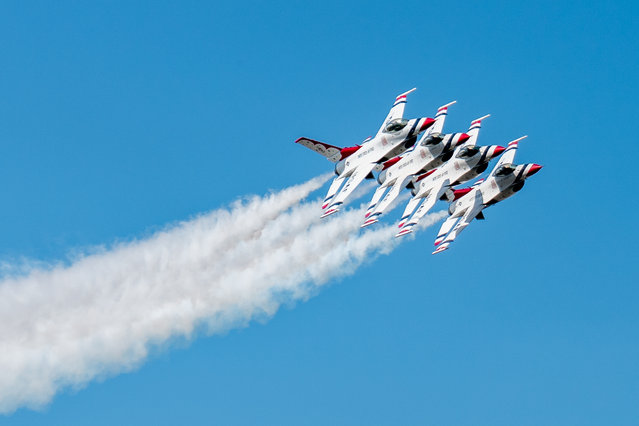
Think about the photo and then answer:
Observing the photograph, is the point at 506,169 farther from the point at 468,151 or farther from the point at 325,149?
the point at 325,149

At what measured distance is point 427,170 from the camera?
126 metres

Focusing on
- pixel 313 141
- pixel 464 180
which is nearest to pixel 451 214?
pixel 464 180

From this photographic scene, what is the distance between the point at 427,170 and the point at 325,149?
951 centimetres

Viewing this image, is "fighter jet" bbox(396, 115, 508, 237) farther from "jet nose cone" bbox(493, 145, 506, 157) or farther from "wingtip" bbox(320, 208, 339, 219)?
"wingtip" bbox(320, 208, 339, 219)

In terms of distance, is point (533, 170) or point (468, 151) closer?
point (533, 170)

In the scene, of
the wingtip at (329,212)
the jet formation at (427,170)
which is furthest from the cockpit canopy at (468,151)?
the wingtip at (329,212)

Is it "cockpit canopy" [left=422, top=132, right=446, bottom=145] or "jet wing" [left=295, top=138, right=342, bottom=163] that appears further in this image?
"jet wing" [left=295, top=138, right=342, bottom=163]

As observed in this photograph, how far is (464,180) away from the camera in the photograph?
412 ft

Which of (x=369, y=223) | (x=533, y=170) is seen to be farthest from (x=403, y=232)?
(x=533, y=170)

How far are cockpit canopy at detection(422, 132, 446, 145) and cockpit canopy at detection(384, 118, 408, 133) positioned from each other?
2.37 metres

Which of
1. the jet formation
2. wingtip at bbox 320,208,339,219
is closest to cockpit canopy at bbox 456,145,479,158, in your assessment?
the jet formation

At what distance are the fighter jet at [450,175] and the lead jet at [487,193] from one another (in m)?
1.03

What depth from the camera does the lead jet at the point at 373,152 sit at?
407ft

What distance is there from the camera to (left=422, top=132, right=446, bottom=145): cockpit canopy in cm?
12394
